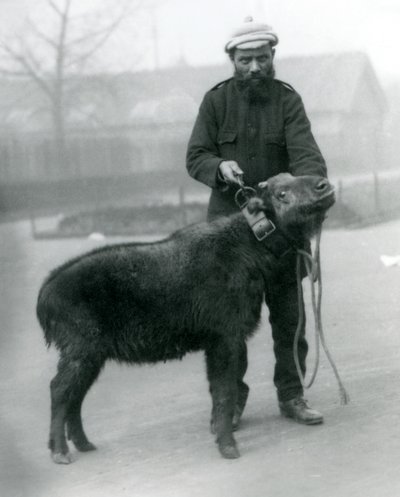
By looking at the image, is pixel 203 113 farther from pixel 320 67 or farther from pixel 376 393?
pixel 320 67

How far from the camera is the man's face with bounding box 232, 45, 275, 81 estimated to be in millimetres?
5180

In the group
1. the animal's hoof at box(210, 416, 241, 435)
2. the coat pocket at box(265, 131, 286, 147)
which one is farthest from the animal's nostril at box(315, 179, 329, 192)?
the animal's hoof at box(210, 416, 241, 435)

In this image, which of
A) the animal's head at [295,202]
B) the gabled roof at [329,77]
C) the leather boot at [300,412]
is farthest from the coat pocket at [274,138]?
the gabled roof at [329,77]

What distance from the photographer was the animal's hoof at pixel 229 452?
475cm

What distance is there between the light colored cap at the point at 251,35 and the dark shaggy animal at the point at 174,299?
2.78 feet

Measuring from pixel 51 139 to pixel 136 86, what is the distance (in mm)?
939

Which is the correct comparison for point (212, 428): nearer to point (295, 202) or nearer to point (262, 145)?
point (295, 202)

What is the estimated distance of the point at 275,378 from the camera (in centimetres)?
557

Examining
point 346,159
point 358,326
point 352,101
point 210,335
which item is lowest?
point 358,326

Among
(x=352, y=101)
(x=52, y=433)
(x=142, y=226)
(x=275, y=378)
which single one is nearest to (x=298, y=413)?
(x=275, y=378)

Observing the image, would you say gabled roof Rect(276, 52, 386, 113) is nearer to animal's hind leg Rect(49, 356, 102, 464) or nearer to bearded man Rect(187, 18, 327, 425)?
bearded man Rect(187, 18, 327, 425)

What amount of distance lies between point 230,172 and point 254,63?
2.26ft

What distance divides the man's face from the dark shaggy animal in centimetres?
71

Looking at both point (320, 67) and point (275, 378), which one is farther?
point (320, 67)
